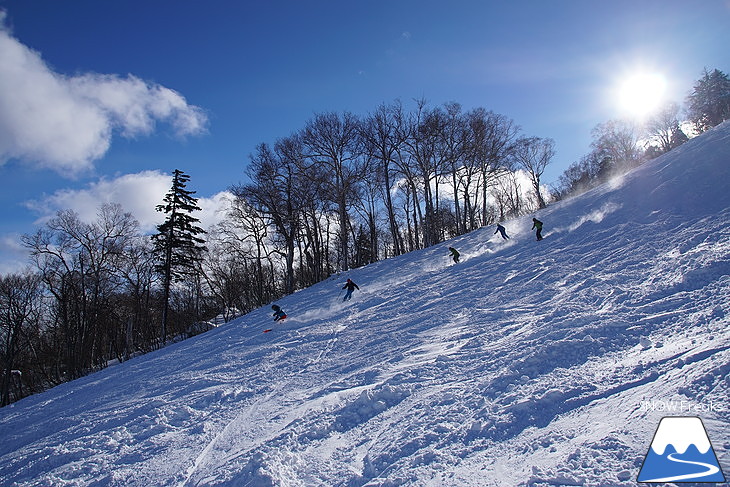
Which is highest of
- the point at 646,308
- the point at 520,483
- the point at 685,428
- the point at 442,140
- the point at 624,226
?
the point at 442,140

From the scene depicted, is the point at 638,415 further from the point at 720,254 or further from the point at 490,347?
the point at 720,254

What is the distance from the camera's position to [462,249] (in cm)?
2073

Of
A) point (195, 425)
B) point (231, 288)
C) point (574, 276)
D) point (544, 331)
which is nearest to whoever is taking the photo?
point (195, 425)

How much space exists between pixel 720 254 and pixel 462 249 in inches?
521

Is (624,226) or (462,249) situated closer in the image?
(624,226)

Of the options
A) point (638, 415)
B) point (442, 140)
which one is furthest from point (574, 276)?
point (442, 140)

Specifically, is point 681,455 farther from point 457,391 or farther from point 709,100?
point 709,100

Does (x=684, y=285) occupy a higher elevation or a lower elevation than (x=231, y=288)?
lower

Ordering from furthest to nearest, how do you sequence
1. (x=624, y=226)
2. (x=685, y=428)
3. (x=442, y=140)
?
1. (x=442, y=140)
2. (x=624, y=226)
3. (x=685, y=428)

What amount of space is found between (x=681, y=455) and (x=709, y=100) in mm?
63723

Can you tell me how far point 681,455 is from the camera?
3098 mm

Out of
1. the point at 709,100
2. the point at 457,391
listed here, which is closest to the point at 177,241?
the point at 457,391

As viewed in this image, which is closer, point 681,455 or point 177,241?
point 681,455

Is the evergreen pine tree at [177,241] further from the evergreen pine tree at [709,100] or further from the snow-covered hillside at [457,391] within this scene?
the evergreen pine tree at [709,100]
